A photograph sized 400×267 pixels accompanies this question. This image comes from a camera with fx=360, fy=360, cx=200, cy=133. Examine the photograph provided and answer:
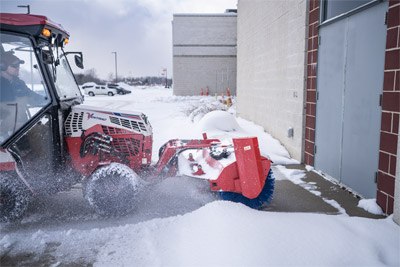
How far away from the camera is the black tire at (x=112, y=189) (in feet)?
14.3

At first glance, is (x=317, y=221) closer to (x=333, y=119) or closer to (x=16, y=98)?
(x=333, y=119)

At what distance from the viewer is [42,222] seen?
4484mm

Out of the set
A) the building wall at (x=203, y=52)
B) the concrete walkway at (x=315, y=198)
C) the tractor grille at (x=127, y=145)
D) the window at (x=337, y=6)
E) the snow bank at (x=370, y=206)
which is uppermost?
the building wall at (x=203, y=52)

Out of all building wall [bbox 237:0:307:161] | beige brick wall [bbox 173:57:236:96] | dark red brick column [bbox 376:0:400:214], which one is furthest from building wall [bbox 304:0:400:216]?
beige brick wall [bbox 173:57:236:96]

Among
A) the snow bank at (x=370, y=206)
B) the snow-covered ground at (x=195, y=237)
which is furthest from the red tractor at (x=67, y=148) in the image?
the snow bank at (x=370, y=206)

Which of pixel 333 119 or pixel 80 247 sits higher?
pixel 333 119

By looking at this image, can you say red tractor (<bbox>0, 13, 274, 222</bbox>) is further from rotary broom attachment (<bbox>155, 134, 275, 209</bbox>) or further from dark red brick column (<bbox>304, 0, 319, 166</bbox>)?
dark red brick column (<bbox>304, 0, 319, 166</bbox>)

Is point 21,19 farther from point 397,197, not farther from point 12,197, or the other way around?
point 397,197

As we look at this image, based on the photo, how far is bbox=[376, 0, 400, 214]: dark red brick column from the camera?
4285 mm

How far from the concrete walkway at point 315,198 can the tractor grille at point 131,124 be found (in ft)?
6.57

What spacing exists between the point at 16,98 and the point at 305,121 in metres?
5.22

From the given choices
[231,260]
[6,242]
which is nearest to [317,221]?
[231,260]

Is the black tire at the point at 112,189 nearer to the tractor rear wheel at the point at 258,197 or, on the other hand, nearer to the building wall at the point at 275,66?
the tractor rear wheel at the point at 258,197

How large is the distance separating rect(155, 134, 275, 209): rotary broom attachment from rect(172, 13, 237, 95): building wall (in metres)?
27.4
